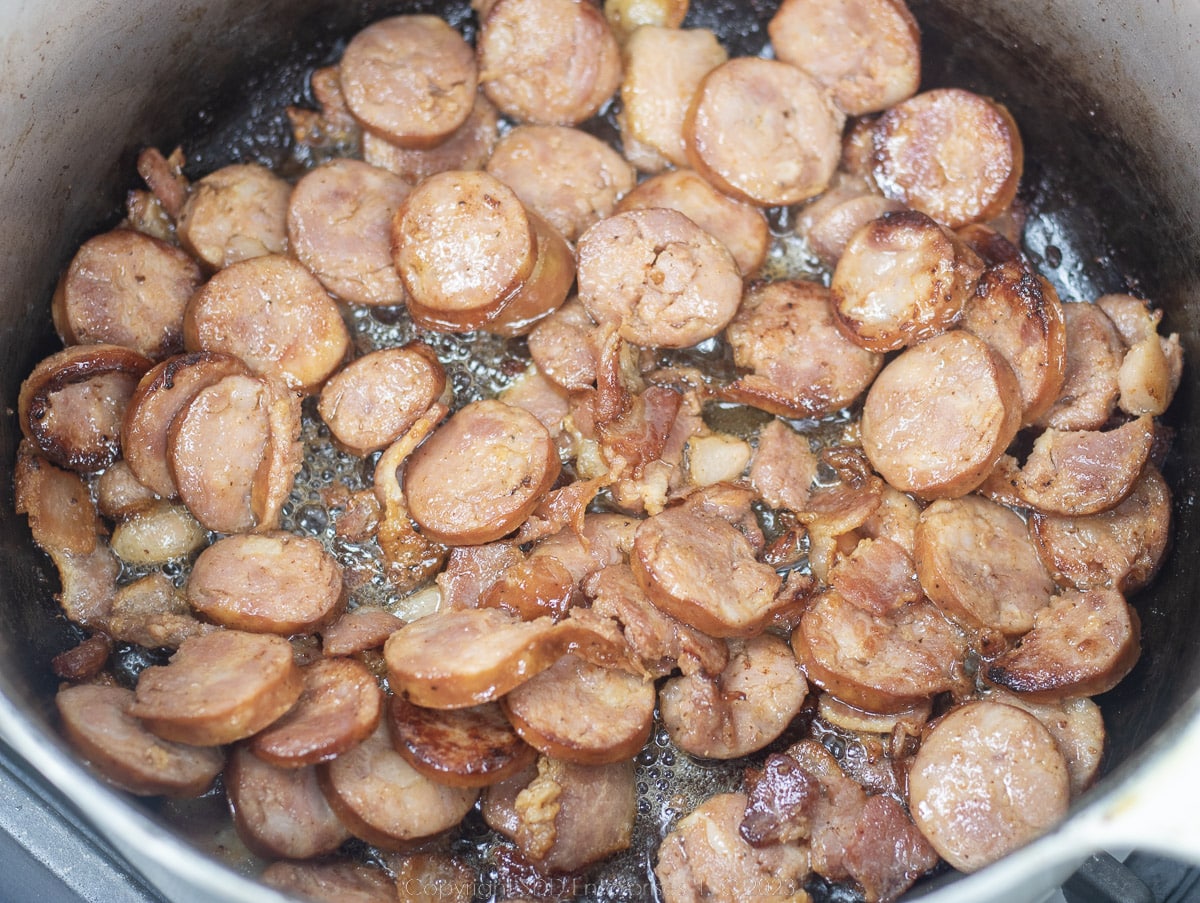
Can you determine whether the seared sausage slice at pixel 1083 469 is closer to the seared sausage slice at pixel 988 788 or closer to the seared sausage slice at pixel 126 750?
the seared sausage slice at pixel 988 788

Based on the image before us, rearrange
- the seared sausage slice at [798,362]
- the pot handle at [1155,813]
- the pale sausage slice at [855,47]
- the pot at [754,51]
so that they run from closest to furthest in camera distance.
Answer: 1. the pot handle at [1155,813]
2. the pot at [754,51]
3. the seared sausage slice at [798,362]
4. the pale sausage slice at [855,47]

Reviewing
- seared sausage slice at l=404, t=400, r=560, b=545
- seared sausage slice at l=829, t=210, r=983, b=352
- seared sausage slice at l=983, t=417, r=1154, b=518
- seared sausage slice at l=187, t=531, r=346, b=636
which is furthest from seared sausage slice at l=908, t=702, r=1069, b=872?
seared sausage slice at l=187, t=531, r=346, b=636

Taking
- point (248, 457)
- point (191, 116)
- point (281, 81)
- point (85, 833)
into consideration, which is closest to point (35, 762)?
point (85, 833)

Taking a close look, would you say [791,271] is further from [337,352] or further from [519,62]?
[337,352]

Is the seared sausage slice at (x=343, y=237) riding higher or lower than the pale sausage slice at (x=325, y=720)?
higher

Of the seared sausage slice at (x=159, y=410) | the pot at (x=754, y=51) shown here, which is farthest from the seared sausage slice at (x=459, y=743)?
the seared sausage slice at (x=159, y=410)

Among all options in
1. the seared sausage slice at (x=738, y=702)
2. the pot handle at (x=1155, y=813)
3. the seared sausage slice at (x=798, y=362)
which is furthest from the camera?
the seared sausage slice at (x=798, y=362)

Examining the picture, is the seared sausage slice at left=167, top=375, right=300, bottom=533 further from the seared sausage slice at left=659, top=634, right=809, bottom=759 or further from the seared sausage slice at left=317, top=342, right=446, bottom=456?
the seared sausage slice at left=659, top=634, right=809, bottom=759

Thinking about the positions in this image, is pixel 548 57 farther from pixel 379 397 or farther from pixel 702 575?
pixel 702 575
